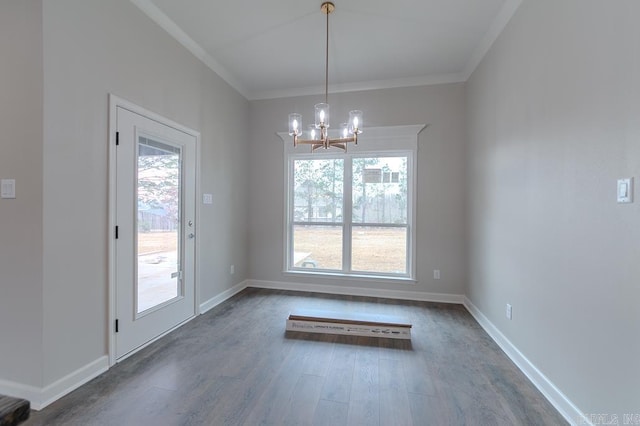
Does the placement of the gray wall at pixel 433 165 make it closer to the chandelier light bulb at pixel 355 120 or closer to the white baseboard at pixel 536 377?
the white baseboard at pixel 536 377

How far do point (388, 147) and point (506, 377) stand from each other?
112 inches

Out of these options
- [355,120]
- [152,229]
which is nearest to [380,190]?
[355,120]

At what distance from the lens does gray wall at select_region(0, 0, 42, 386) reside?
1.68m

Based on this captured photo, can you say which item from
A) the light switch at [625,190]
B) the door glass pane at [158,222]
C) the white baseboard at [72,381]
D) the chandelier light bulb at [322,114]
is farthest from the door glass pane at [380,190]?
the white baseboard at [72,381]

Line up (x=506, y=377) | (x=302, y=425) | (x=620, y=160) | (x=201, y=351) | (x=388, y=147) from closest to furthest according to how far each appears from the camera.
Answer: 1. (x=620, y=160)
2. (x=302, y=425)
3. (x=506, y=377)
4. (x=201, y=351)
5. (x=388, y=147)

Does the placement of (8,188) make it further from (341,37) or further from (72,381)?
(341,37)

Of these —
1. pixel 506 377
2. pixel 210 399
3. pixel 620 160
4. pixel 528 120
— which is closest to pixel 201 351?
pixel 210 399

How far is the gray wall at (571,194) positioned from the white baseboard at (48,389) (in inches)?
125

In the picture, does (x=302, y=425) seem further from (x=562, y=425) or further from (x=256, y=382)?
(x=562, y=425)

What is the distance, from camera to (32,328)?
5.57 feet

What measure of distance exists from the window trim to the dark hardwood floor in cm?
119

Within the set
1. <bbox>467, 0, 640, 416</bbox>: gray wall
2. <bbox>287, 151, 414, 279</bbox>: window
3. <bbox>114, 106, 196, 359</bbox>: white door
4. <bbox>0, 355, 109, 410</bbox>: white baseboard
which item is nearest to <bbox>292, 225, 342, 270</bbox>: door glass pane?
<bbox>287, 151, 414, 279</bbox>: window

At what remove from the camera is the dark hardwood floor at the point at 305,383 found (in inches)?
64.1

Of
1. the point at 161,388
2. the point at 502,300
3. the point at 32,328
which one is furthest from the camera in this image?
the point at 502,300
